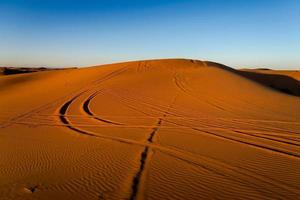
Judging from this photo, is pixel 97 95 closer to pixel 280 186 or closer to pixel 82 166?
pixel 82 166

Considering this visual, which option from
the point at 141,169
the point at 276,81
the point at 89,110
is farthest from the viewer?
the point at 276,81

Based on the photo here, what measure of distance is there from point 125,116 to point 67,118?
234 cm

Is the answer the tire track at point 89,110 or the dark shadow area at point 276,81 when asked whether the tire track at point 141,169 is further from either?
the dark shadow area at point 276,81

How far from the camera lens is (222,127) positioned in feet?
→ 28.8

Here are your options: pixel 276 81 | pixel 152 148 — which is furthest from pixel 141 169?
pixel 276 81

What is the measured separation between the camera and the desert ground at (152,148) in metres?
4.73

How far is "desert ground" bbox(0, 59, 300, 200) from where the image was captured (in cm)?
473

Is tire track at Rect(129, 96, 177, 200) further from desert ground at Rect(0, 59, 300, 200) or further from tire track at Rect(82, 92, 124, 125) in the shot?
tire track at Rect(82, 92, 124, 125)

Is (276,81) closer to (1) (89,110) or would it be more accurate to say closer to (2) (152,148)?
(1) (89,110)

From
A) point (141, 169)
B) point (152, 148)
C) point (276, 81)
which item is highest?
point (276, 81)

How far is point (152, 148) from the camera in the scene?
6832 mm

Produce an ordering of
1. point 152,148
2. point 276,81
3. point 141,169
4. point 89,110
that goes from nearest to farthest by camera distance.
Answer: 1. point 141,169
2. point 152,148
3. point 89,110
4. point 276,81

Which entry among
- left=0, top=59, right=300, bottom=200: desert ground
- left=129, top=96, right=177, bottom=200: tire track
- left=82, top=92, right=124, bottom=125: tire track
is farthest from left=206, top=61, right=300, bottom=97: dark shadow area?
left=129, top=96, right=177, bottom=200: tire track

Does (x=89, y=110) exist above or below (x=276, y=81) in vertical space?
below
